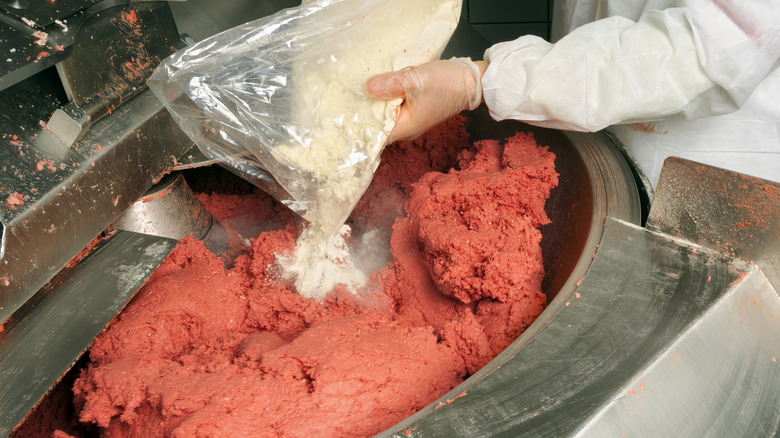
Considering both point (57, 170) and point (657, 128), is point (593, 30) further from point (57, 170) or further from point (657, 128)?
point (57, 170)

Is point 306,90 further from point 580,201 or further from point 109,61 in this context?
point 580,201

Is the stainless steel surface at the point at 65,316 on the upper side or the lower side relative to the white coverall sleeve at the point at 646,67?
lower

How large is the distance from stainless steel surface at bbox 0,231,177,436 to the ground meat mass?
0.17ft

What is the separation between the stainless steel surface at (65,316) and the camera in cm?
78

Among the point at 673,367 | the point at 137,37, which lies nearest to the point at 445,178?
the point at 673,367

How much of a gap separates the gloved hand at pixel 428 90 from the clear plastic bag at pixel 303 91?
0.14 ft

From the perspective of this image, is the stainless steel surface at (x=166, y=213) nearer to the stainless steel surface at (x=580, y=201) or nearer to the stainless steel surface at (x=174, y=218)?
the stainless steel surface at (x=174, y=218)

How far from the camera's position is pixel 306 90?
1.03m

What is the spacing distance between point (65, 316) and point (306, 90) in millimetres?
601

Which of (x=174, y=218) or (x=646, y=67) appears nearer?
(x=646, y=67)

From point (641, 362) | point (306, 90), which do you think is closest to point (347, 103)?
point (306, 90)

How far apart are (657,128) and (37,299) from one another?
4.32 feet

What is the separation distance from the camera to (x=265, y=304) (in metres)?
1.05

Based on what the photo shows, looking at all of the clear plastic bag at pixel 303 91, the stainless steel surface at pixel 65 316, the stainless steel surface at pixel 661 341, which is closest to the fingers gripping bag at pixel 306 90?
the clear plastic bag at pixel 303 91
